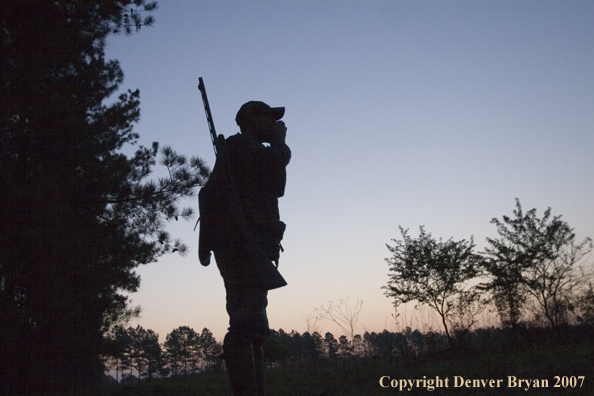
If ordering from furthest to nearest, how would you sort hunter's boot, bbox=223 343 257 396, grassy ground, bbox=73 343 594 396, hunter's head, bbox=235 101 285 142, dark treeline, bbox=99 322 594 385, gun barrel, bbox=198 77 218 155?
dark treeline, bbox=99 322 594 385, grassy ground, bbox=73 343 594 396, hunter's head, bbox=235 101 285 142, gun barrel, bbox=198 77 218 155, hunter's boot, bbox=223 343 257 396

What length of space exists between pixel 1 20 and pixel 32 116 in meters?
1.67

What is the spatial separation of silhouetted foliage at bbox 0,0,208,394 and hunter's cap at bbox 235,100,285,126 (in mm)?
4771

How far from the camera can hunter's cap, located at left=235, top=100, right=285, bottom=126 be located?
3.23m

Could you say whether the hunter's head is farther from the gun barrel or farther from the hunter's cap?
the gun barrel

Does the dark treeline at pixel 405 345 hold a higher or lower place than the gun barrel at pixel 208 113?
lower

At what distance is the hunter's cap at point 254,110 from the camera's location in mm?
3227

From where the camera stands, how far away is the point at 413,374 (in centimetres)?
800

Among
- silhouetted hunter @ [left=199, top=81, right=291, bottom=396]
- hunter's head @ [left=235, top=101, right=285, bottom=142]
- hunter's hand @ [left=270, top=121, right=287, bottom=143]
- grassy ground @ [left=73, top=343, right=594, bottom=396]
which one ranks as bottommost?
grassy ground @ [left=73, top=343, right=594, bottom=396]

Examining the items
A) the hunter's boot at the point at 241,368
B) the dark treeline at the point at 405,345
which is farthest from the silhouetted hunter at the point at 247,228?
the dark treeline at the point at 405,345

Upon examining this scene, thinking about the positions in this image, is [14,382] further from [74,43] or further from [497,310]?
[497,310]

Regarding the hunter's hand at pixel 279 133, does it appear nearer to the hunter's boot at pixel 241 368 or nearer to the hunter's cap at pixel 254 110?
the hunter's cap at pixel 254 110

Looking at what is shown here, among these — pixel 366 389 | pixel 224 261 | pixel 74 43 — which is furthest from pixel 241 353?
pixel 74 43

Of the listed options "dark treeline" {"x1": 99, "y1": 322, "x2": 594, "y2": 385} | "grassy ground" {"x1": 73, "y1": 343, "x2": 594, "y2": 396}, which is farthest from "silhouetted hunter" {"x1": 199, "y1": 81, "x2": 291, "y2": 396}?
"dark treeline" {"x1": 99, "y1": 322, "x2": 594, "y2": 385}

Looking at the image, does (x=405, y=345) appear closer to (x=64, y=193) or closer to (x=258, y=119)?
(x=64, y=193)
